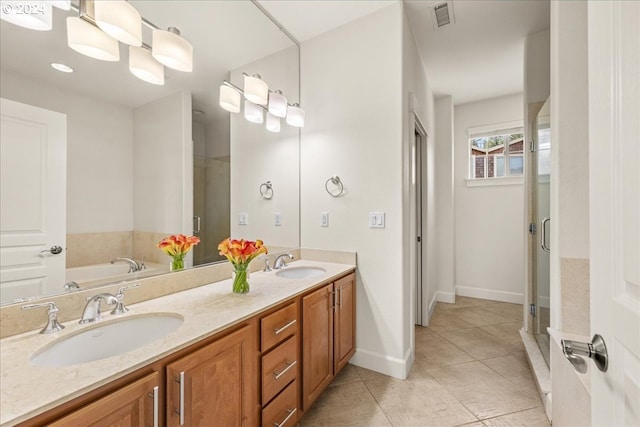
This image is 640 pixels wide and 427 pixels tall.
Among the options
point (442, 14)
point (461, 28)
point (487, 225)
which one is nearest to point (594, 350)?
point (442, 14)

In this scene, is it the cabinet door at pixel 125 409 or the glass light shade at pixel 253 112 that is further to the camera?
the glass light shade at pixel 253 112

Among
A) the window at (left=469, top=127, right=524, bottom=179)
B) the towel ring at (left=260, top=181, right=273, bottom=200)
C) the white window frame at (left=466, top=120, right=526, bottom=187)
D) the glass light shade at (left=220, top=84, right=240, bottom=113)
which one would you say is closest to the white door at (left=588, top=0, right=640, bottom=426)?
the glass light shade at (left=220, top=84, right=240, bottom=113)

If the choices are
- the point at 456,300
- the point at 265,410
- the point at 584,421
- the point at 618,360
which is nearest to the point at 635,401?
the point at 618,360

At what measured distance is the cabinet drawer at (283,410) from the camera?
4.15 ft

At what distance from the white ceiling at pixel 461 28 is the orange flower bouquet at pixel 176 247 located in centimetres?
185

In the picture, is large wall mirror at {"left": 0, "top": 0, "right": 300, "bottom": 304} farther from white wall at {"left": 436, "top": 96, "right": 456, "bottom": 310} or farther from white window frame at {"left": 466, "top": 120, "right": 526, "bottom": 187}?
white window frame at {"left": 466, "top": 120, "right": 526, "bottom": 187}

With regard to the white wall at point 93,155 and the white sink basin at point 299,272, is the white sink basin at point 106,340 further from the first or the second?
the white sink basin at point 299,272

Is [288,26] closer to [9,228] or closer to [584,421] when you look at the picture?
[9,228]

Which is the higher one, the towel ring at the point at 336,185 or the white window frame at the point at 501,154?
the white window frame at the point at 501,154

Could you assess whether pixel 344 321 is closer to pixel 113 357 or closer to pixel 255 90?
pixel 113 357

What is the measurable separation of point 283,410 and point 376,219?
4.38ft

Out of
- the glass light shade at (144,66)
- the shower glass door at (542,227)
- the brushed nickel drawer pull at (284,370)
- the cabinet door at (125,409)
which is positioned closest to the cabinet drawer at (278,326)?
the brushed nickel drawer pull at (284,370)

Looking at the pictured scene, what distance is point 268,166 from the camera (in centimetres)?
239

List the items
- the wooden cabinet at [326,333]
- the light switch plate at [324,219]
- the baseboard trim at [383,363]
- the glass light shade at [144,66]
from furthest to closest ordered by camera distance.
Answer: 1. the light switch plate at [324,219]
2. the baseboard trim at [383,363]
3. the wooden cabinet at [326,333]
4. the glass light shade at [144,66]
